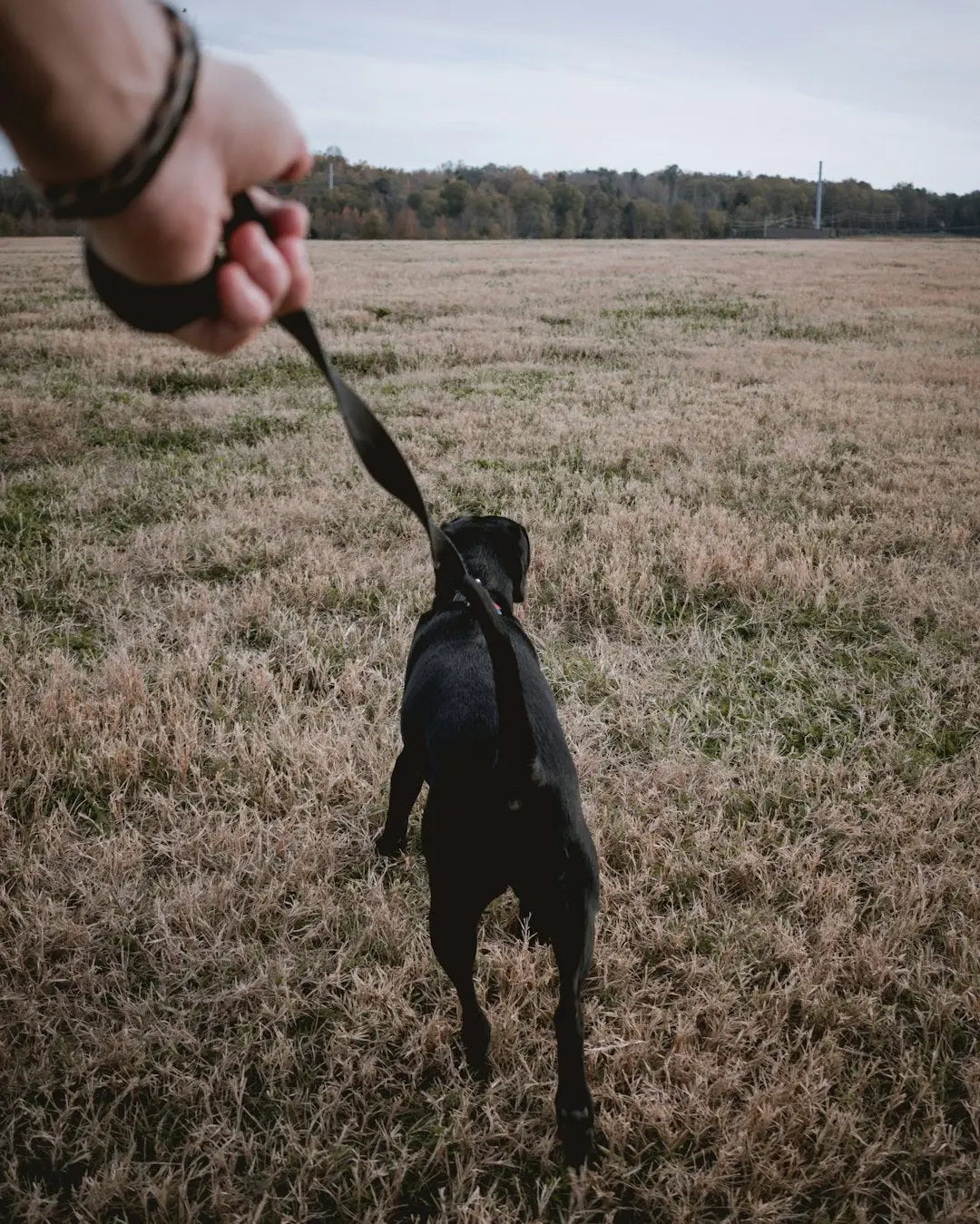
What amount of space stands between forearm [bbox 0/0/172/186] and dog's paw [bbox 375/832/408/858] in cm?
239

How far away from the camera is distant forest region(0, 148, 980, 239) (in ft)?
239

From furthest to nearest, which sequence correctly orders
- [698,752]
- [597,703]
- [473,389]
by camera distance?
[473,389]
[597,703]
[698,752]

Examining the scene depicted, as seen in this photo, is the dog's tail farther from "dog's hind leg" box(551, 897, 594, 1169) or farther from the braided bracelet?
the braided bracelet

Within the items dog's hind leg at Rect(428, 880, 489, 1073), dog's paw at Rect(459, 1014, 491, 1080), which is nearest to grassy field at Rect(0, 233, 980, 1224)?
dog's paw at Rect(459, 1014, 491, 1080)

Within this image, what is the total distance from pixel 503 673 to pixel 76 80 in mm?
1020

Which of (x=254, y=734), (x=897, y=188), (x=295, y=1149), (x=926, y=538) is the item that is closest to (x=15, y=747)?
(x=254, y=734)

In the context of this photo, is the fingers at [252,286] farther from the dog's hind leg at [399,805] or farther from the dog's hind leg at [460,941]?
the dog's hind leg at [399,805]

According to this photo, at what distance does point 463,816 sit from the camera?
1815mm

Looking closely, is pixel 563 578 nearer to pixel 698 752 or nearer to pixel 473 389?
pixel 698 752

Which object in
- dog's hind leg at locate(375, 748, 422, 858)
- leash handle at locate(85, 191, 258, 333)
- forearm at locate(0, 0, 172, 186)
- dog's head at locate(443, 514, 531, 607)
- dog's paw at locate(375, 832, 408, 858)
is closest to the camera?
forearm at locate(0, 0, 172, 186)

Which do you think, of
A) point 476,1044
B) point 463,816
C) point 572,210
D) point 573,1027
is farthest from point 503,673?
point 572,210

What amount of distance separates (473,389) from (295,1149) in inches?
367

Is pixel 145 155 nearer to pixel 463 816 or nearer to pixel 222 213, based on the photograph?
pixel 222 213

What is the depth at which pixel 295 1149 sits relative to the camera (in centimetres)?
182
